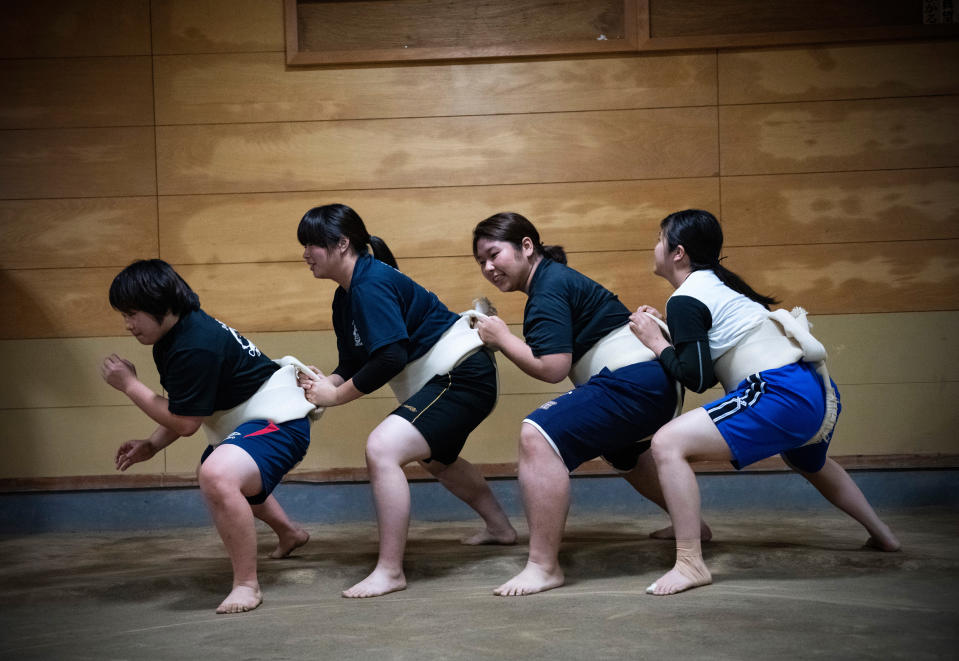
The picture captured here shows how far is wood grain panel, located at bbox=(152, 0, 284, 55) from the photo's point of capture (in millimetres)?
3465

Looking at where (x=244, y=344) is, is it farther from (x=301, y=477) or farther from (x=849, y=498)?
(x=849, y=498)

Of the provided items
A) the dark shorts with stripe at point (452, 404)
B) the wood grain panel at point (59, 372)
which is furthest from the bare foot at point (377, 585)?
the wood grain panel at point (59, 372)

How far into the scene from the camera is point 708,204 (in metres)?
3.46

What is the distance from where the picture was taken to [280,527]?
2707mm

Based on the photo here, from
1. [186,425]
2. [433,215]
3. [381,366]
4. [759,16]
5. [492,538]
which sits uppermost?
[759,16]

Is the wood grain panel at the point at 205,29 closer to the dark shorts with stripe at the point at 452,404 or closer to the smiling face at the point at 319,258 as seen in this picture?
the smiling face at the point at 319,258

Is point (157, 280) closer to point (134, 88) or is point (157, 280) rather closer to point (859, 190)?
point (134, 88)

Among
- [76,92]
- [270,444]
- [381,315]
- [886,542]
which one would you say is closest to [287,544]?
[270,444]

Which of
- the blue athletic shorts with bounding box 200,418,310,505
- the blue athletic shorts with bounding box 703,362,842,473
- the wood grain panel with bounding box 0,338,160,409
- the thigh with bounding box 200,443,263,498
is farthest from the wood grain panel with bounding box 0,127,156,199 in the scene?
the blue athletic shorts with bounding box 703,362,842,473

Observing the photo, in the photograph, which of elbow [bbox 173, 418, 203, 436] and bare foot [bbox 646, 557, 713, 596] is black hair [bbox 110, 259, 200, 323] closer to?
elbow [bbox 173, 418, 203, 436]

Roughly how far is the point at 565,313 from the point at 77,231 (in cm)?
218

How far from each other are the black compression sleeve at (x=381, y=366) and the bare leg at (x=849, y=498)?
1.21 meters

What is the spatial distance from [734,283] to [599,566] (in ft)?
2.88

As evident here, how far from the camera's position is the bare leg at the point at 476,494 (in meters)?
2.76
